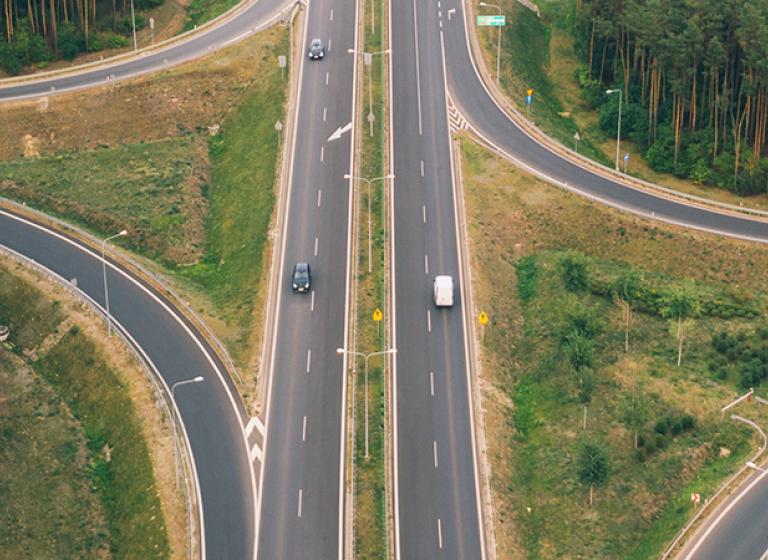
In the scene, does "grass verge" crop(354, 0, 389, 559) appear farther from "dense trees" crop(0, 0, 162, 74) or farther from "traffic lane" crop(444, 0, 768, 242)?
"dense trees" crop(0, 0, 162, 74)

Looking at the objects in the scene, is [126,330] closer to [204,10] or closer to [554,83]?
[204,10]

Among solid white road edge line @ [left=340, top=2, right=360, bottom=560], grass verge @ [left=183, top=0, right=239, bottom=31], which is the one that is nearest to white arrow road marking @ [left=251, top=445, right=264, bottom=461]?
solid white road edge line @ [left=340, top=2, right=360, bottom=560]

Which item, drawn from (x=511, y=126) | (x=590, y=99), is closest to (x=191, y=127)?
(x=511, y=126)

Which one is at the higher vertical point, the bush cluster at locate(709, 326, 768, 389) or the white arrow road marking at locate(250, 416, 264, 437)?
the bush cluster at locate(709, 326, 768, 389)

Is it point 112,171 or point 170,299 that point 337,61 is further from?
point 170,299

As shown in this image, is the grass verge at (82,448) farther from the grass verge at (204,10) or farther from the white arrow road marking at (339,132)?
the grass verge at (204,10)

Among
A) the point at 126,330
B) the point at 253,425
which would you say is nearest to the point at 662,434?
the point at 253,425

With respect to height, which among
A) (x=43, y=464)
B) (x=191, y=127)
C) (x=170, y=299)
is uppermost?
(x=191, y=127)
